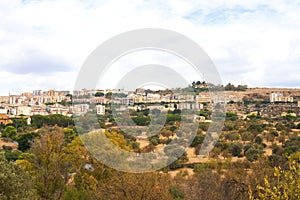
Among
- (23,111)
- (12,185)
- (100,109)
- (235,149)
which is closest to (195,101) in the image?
(235,149)

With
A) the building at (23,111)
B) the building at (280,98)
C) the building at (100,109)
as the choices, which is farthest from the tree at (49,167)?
the building at (23,111)

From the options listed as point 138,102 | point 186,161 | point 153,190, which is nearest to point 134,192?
point 153,190

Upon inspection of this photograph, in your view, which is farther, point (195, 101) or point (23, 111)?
point (23, 111)

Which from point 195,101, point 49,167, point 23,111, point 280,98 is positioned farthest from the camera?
point 23,111

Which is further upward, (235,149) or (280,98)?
(280,98)

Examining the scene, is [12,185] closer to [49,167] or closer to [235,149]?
[49,167]

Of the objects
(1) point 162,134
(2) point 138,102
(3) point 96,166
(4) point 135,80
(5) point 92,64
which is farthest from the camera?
(2) point 138,102

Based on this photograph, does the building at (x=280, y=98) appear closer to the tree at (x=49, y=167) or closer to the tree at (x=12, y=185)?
the tree at (x=49, y=167)

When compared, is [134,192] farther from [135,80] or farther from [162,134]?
[162,134]
